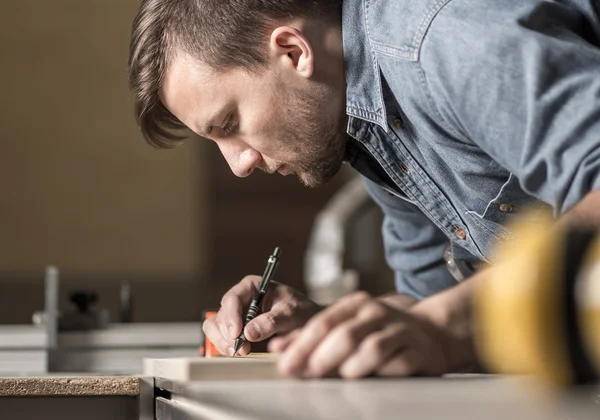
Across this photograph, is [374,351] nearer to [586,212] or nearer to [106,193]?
[586,212]

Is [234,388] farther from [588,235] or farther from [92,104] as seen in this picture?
[92,104]

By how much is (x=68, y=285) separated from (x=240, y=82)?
341 cm

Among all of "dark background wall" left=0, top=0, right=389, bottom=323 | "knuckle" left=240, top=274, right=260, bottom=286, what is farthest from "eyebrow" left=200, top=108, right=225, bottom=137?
"dark background wall" left=0, top=0, right=389, bottom=323

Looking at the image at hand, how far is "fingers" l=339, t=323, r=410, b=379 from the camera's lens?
0.60 metres

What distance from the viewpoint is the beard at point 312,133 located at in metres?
1.30

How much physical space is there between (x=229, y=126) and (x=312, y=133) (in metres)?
0.13

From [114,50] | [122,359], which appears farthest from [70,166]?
[122,359]

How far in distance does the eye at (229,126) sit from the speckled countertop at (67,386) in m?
0.50

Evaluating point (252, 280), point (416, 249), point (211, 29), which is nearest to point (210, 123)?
point (211, 29)

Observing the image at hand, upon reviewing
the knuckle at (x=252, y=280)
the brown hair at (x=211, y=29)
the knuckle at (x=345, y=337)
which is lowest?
the knuckle at (x=345, y=337)

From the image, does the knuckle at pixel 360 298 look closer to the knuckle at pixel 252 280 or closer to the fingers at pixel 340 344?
the fingers at pixel 340 344

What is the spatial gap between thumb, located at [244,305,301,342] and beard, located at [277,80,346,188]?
10.2 inches

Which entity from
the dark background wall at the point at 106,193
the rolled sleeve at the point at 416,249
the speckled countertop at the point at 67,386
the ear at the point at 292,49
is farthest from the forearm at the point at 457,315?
the dark background wall at the point at 106,193

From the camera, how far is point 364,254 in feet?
12.8
